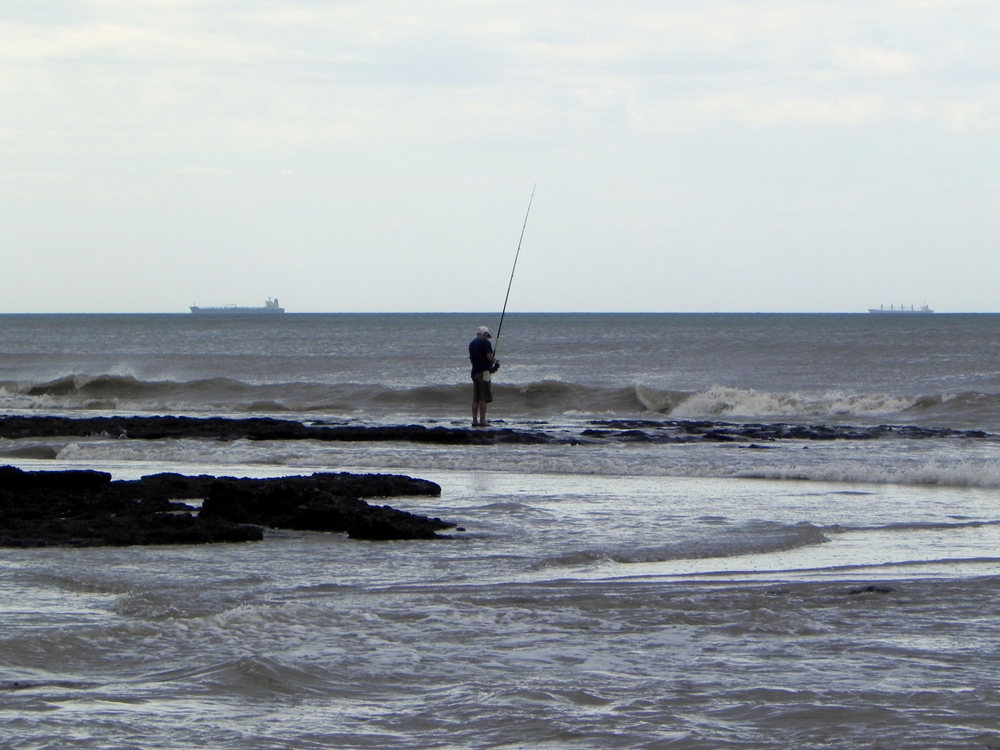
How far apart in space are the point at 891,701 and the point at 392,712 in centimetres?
170

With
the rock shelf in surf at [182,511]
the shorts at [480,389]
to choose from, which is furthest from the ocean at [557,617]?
the shorts at [480,389]

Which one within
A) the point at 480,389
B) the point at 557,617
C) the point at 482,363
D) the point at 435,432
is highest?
the point at 482,363

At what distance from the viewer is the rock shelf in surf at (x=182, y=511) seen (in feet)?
24.2

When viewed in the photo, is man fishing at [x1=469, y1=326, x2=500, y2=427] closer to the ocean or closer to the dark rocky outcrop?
the dark rocky outcrop

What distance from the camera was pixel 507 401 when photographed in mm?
28156

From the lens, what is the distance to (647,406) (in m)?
26.2

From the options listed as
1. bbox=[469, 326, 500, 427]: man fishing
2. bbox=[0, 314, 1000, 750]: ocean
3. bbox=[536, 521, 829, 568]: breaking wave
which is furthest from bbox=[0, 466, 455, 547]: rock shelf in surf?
bbox=[469, 326, 500, 427]: man fishing

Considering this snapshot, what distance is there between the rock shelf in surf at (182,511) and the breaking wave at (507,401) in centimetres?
1435

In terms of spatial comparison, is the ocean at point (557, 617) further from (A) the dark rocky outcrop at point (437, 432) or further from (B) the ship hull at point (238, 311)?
(B) the ship hull at point (238, 311)

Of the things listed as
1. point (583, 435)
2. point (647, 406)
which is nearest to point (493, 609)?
point (583, 435)

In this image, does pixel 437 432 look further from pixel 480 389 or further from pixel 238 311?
pixel 238 311

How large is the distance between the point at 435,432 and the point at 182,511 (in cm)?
812

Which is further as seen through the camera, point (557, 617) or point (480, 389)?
point (480, 389)

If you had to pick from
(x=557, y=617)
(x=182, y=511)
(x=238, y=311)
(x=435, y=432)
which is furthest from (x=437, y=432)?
(x=238, y=311)
